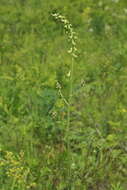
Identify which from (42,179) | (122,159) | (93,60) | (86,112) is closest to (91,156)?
(122,159)

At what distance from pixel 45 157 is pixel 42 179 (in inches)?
6.7

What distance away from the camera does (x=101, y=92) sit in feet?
11.1

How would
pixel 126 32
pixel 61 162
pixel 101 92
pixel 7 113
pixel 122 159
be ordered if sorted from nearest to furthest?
1. pixel 61 162
2. pixel 122 159
3. pixel 7 113
4. pixel 101 92
5. pixel 126 32

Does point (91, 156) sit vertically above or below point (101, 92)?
below

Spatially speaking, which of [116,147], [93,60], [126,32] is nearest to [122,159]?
[116,147]

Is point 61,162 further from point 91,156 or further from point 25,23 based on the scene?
point 25,23

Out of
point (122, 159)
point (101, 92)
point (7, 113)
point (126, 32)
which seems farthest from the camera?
point (126, 32)

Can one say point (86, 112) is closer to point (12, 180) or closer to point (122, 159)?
point (122, 159)

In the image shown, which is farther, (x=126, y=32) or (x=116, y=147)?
(x=126, y=32)

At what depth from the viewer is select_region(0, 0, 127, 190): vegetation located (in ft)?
8.04

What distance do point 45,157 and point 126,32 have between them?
90.8 inches

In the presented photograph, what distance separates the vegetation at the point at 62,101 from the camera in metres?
2.45

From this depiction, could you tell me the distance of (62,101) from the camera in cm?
295

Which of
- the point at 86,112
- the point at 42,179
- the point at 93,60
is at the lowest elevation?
the point at 42,179
